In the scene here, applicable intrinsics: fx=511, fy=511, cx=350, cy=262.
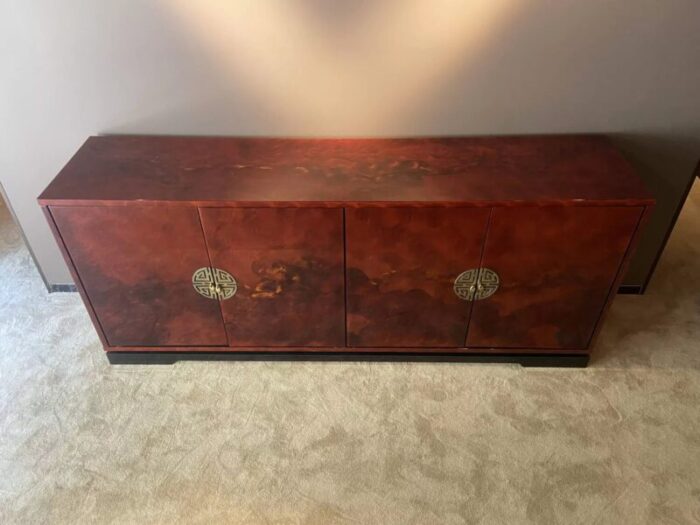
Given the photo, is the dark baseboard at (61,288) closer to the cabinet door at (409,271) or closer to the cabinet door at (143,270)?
the cabinet door at (143,270)

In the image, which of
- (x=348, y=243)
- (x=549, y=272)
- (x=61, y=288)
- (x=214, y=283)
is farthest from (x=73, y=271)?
(x=549, y=272)

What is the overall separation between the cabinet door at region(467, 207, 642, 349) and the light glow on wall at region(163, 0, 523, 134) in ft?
1.60

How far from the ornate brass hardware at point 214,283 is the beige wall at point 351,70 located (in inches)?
17.8

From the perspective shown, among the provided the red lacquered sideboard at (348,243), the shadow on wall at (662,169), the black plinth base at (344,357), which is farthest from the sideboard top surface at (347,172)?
the black plinth base at (344,357)

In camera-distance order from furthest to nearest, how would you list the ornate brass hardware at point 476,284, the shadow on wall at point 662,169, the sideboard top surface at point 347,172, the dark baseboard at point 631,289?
the dark baseboard at point 631,289, the shadow on wall at point 662,169, the ornate brass hardware at point 476,284, the sideboard top surface at point 347,172

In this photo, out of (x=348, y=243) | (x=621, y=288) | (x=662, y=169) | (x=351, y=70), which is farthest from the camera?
(x=621, y=288)

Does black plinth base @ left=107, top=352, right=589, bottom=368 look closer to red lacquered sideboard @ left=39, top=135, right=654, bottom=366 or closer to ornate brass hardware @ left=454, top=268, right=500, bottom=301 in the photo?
red lacquered sideboard @ left=39, top=135, right=654, bottom=366

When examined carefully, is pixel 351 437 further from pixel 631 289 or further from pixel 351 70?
pixel 631 289

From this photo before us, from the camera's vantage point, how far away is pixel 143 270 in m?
1.42

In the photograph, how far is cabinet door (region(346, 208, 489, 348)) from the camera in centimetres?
129

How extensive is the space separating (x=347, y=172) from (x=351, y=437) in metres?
0.75

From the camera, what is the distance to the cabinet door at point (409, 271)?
129cm

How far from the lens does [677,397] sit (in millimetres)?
1543

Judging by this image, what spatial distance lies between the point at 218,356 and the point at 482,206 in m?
0.95
